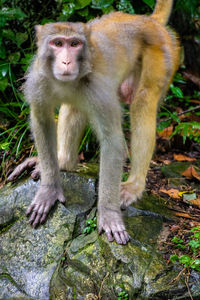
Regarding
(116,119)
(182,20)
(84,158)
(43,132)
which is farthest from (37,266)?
(182,20)

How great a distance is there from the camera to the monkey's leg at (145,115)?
525cm

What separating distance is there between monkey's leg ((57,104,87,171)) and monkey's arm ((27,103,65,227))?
0.62m

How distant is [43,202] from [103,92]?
149cm

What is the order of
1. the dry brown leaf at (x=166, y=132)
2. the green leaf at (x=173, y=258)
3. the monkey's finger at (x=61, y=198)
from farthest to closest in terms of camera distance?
the dry brown leaf at (x=166, y=132) → the monkey's finger at (x=61, y=198) → the green leaf at (x=173, y=258)

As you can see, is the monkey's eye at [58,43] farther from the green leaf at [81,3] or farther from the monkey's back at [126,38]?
the green leaf at [81,3]

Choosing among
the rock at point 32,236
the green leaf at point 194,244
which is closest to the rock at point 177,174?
the rock at point 32,236

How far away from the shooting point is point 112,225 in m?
4.40

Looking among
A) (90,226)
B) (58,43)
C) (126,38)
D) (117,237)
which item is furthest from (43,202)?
(126,38)

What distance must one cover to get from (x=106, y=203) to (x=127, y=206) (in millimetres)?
496

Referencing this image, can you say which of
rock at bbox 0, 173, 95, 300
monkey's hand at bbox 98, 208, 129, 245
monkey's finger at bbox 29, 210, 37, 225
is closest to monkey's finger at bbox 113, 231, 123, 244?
monkey's hand at bbox 98, 208, 129, 245

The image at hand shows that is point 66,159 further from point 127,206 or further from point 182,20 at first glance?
point 182,20

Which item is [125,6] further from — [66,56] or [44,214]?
[44,214]

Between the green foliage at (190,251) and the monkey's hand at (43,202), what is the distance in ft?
4.73

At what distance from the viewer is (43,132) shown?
477 centimetres
